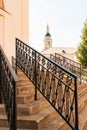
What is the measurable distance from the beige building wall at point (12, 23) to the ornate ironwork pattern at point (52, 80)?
111 cm

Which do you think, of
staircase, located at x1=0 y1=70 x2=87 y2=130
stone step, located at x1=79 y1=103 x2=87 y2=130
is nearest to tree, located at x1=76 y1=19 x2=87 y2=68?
stone step, located at x1=79 y1=103 x2=87 y2=130

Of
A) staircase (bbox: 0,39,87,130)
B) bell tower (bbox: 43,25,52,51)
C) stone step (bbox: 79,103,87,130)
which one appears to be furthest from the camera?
bell tower (bbox: 43,25,52,51)

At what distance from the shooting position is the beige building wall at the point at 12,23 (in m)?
9.80

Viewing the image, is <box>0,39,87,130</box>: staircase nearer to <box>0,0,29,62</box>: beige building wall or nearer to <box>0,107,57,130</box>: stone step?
<box>0,107,57,130</box>: stone step

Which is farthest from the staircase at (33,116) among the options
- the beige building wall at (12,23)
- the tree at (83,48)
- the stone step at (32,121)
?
the tree at (83,48)

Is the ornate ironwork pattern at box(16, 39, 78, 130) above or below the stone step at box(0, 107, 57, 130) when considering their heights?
above

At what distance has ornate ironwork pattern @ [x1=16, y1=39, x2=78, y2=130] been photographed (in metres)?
5.61

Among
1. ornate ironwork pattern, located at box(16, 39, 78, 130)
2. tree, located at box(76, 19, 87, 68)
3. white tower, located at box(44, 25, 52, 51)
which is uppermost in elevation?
ornate ironwork pattern, located at box(16, 39, 78, 130)

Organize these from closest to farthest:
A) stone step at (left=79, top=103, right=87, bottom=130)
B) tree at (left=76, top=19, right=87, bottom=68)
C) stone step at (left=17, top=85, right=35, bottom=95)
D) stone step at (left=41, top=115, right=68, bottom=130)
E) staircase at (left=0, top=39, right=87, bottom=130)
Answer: staircase at (left=0, top=39, right=87, bottom=130) < stone step at (left=41, top=115, right=68, bottom=130) < stone step at (left=79, top=103, right=87, bottom=130) < stone step at (left=17, top=85, right=35, bottom=95) < tree at (left=76, top=19, right=87, bottom=68)

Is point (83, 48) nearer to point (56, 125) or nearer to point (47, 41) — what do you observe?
point (56, 125)

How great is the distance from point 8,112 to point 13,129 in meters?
0.53

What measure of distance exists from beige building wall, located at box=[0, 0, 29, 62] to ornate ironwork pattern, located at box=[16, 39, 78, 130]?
3.64 feet

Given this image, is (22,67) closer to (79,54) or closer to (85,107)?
(85,107)

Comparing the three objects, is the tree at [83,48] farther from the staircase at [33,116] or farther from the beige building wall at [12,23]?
the staircase at [33,116]
